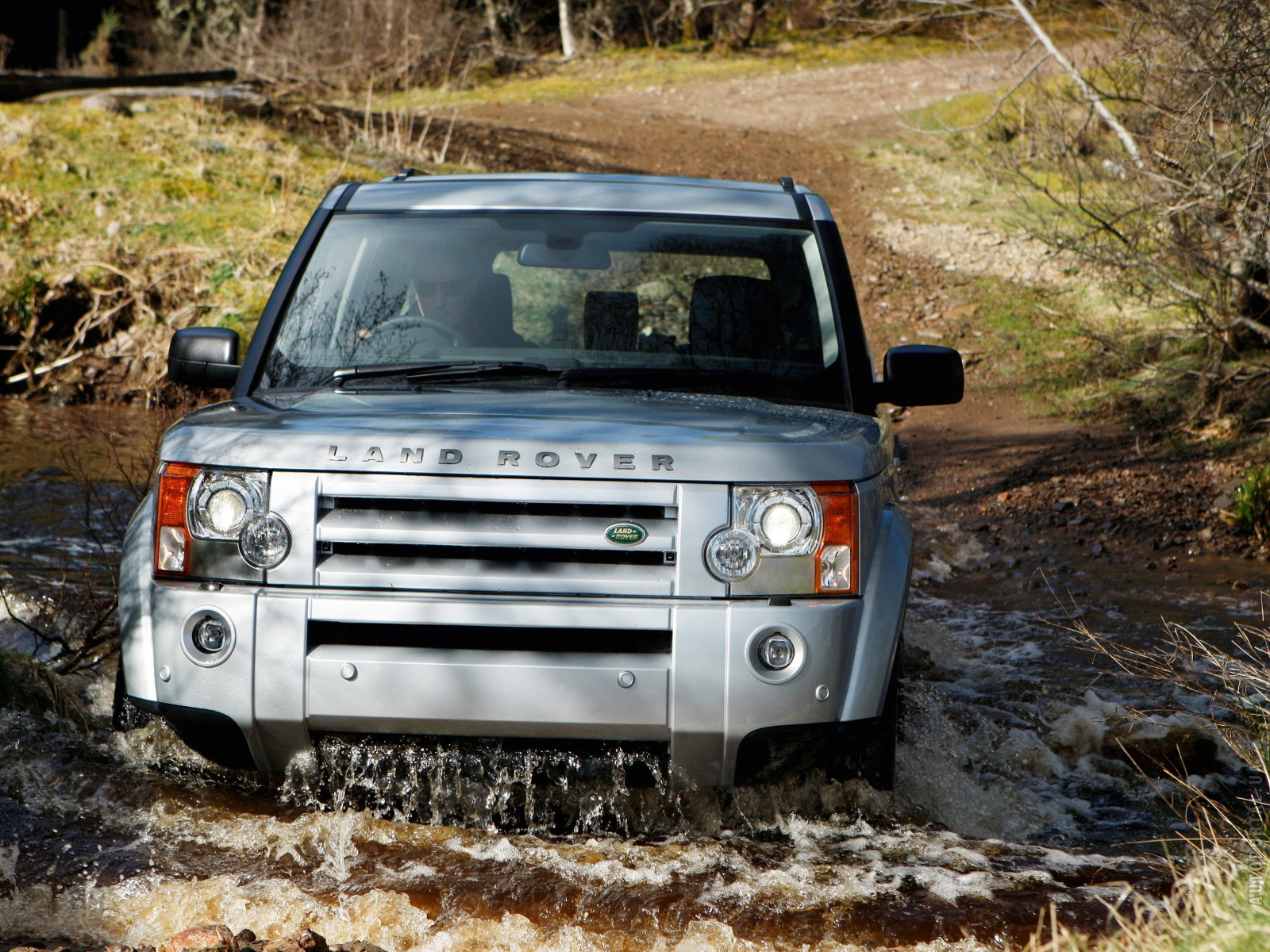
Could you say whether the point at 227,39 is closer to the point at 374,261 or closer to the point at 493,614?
the point at 374,261

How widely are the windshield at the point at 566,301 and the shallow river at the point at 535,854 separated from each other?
4.13 ft

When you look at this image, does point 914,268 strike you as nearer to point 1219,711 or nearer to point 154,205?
point 154,205

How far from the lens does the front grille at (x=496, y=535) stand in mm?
3074

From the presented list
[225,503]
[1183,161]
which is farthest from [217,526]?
[1183,161]

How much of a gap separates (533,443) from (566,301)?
1.25 metres

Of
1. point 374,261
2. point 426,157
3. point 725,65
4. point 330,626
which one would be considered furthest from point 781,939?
point 725,65

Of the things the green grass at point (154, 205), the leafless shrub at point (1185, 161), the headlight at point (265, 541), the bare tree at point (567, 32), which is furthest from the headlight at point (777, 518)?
the bare tree at point (567, 32)

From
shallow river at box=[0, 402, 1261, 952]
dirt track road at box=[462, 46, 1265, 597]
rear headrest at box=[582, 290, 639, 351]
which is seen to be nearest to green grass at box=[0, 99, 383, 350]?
dirt track road at box=[462, 46, 1265, 597]

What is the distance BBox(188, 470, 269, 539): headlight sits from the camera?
10.3 ft

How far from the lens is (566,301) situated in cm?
425

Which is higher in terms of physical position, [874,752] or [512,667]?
[512,667]

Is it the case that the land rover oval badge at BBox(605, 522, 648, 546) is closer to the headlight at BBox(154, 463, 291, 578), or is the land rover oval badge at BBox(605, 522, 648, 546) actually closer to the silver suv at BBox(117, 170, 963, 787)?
the silver suv at BBox(117, 170, 963, 787)

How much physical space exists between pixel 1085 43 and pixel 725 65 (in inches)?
802

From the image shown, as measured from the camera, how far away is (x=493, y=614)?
305 centimetres
